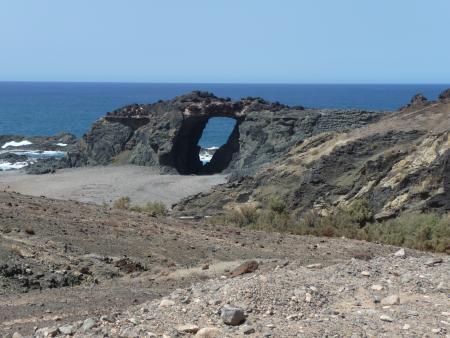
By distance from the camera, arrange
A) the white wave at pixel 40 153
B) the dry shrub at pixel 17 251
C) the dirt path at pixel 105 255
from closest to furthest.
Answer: the dirt path at pixel 105 255 < the dry shrub at pixel 17 251 < the white wave at pixel 40 153

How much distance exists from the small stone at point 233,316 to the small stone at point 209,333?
0.25 metres

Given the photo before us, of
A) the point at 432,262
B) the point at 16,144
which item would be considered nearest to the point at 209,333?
the point at 432,262

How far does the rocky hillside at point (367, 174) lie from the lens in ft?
80.6

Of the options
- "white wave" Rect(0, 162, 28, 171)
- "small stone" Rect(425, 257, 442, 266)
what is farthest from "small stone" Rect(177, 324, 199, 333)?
"white wave" Rect(0, 162, 28, 171)

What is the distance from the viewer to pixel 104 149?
5019cm

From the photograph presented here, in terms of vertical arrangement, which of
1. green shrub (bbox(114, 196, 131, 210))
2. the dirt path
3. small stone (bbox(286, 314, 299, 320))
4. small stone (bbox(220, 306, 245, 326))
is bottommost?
green shrub (bbox(114, 196, 131, 210))

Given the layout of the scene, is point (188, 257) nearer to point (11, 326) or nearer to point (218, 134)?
point (11, 326)

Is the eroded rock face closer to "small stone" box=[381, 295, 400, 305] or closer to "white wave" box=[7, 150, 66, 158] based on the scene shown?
"white wave" box=[7, 150, 66, 158]

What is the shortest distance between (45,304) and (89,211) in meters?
8.60

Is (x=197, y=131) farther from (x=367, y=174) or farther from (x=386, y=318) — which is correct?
(x=386, y=318)

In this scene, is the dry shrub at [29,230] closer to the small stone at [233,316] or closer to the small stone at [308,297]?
the small stone at [308,297]

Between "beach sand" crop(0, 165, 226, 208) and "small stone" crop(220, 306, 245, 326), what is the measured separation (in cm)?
2616

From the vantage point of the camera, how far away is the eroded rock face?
4241 cm

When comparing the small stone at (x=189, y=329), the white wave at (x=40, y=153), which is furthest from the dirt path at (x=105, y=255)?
the white wave at (x=40, y=153)
